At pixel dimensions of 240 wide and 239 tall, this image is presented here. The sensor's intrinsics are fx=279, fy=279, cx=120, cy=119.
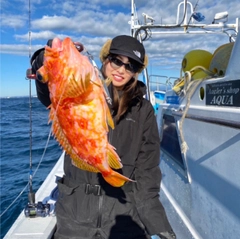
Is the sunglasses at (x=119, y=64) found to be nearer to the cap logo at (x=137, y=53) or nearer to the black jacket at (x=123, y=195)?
the cap logo at (x=137, y=53)

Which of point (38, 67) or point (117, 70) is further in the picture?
point (117, 70)

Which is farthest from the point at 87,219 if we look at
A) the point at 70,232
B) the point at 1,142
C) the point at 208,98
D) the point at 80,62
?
the point at 1,142

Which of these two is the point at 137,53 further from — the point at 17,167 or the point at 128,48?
the point at 17,167

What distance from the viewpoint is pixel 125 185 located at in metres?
2.34

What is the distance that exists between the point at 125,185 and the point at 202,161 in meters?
0.90

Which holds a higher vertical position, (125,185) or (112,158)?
(112,158)

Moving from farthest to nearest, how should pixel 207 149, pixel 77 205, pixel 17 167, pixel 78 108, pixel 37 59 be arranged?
pixel 17 167, pixel 207 149, pixel 77 205, pixel 37 59, pixel 78 108

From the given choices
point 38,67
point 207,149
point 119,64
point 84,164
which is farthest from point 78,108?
point 207,149

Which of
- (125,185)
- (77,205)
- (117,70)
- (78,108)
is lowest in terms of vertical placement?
(77,205)

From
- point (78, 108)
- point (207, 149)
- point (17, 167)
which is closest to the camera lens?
point (78, 108)

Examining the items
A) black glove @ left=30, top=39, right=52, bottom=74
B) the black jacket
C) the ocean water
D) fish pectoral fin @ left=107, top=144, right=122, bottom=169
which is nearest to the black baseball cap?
the black jacket

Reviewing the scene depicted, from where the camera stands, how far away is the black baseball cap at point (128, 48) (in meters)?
2.04

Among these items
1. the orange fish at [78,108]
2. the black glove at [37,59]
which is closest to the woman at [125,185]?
the black glove at [37,59]

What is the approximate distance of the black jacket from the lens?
2.22 meters
